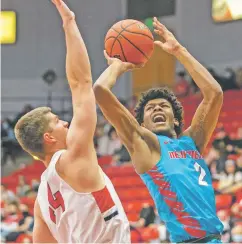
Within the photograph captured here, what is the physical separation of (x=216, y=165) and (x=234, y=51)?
5054 mm

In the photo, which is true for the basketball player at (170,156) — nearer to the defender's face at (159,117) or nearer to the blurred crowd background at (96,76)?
the defender's face at (159,117)

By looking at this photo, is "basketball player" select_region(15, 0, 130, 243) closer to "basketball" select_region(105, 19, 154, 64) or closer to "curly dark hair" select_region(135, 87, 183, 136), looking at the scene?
"basketball" select_region(105, 19, 154, 64)

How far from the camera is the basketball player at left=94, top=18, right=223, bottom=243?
Result: 3.40 metres

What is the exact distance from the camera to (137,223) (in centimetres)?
872

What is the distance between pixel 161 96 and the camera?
12.4 feet

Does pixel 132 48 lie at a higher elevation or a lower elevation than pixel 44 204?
higher

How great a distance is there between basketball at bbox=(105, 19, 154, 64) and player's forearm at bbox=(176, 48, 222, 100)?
210 millimetres

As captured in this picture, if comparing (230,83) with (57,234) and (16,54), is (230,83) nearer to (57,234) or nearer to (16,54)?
(16,54)

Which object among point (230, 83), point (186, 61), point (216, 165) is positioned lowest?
point (216, 165)

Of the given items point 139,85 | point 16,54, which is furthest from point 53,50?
point 139,85

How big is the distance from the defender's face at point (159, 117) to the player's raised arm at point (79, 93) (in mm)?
639

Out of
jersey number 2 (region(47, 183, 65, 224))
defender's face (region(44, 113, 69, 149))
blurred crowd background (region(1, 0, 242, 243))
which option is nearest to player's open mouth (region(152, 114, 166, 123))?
defender's face (region(44, 113, 69, 149))

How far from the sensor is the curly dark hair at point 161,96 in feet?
12.4

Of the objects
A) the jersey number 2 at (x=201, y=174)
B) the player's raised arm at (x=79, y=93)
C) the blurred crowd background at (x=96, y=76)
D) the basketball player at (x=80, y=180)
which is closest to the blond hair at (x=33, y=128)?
the basketball player at (x=80, y=180)
